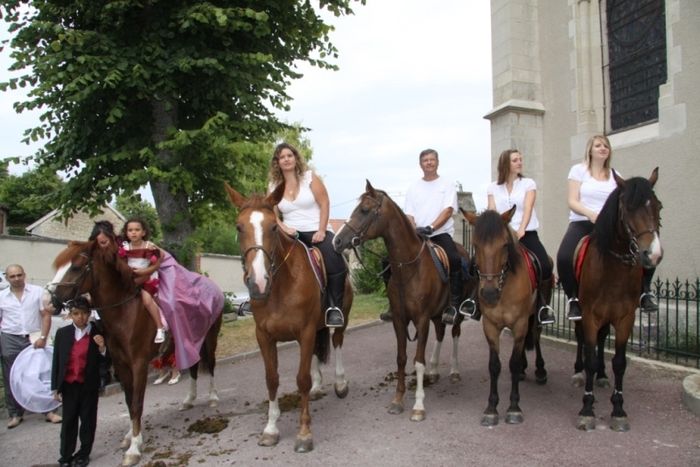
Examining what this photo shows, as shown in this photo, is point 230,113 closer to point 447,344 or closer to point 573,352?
point 447,344

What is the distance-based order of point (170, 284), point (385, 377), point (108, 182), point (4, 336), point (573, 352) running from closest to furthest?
point (170, 284), point (4, 336), point (385, 377), point (573, 352), point (108, 182)

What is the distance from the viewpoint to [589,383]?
16.5ft

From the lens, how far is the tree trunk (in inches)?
377

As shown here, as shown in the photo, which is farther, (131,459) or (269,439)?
(269,439)

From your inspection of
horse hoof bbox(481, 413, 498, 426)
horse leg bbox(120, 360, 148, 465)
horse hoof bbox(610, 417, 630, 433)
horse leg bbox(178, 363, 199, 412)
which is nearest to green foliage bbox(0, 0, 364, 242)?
horse leg bbox(178, 363, 199, 412)

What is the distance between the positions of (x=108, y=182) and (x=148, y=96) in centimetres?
169

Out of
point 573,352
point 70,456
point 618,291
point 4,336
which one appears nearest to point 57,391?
point 70,456

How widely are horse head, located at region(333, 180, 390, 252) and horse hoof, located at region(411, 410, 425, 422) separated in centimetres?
194

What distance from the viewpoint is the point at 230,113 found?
10.0 meters

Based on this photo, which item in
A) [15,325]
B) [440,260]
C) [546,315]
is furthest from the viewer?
[15,325]

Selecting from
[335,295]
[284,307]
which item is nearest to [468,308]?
[335,295]

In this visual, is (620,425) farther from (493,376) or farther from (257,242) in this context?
(257,242)

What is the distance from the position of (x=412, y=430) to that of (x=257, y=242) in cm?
256

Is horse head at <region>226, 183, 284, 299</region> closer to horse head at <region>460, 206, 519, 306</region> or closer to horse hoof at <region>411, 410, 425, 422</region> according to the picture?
horse head at <region>460, 206, 519, 306</region>
